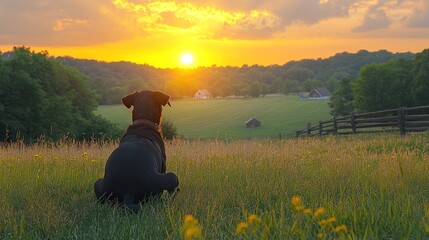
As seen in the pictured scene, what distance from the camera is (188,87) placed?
121 m

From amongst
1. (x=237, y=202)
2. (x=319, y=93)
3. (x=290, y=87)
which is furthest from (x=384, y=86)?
(x=290, y=87)

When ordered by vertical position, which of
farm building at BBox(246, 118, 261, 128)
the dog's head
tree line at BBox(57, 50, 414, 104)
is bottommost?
farm building at BBox(246, 118, 261, 128)

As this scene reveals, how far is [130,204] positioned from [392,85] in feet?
180

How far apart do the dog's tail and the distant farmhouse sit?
381 feet

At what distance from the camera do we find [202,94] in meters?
123

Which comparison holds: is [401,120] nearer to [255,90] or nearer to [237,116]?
[237,116]

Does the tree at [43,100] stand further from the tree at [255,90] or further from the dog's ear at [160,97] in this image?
the tree at [255,90]

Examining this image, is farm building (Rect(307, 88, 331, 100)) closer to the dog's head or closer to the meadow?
the meadow

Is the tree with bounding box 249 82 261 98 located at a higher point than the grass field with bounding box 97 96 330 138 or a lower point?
higher

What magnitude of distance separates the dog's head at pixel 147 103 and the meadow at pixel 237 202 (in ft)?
3.20

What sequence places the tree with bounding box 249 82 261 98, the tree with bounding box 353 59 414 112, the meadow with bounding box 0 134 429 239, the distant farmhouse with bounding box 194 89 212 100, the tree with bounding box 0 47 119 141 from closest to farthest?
1. the meadow with bounding box 0 134 429 239
2. the tree with bounding box 0 47 119 141
3. the tree with bounding box 353 59 414 112
4. the tree with bounding box 249 82 261 98
5. the distant farmhouse with bounding box 194 89 212 100

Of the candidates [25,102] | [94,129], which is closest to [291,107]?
[94,129]

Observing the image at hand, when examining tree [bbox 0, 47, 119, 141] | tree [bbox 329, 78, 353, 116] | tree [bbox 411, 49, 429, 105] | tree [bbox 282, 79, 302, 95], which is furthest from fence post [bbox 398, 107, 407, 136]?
tree [bbox 282, 79, 302, 95]

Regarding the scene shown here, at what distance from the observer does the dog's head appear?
6.31 meters
